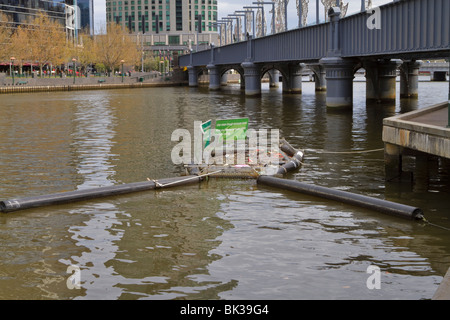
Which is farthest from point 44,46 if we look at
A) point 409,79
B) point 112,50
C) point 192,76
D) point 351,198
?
point 351,198

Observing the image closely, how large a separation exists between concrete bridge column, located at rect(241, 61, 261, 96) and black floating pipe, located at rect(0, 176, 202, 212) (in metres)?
74.4

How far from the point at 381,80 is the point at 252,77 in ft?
83.8

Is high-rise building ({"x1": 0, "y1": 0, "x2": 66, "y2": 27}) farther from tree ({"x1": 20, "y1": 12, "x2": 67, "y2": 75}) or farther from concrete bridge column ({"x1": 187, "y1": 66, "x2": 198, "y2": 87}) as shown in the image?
concrete bridge column ({"x1": 187, "y1": 66, "x2": 198, "y2": 87})

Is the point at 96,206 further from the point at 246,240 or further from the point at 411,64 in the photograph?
the point at 411,64

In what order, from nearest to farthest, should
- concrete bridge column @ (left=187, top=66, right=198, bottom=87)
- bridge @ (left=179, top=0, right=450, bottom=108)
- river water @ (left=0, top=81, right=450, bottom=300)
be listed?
1. river water @ (left=0, top=81, right=450, bottom=300)
2. bridge @ (left=179, top=0, right=450, bottom=108)
3. concrete bridge column @ (left=187, top=66, right=198, bottom=87)

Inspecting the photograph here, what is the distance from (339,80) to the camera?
198 feet

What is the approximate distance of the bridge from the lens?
40.3 meters

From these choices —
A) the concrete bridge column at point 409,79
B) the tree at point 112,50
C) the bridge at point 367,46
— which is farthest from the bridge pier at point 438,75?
the concrete bridge column at point 409,79

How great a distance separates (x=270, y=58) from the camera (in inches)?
3297

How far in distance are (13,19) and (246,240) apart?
172817 millimetres

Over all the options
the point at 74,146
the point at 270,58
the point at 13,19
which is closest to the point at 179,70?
the point at 13,19

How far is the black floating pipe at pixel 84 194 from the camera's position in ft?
62.2

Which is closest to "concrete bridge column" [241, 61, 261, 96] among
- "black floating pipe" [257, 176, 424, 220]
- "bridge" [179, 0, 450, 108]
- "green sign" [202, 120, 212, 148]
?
"bridge" [179, 0, 450, 108]

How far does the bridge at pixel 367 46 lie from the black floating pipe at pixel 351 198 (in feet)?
63.5
